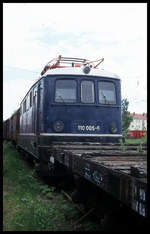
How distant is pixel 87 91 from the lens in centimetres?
888

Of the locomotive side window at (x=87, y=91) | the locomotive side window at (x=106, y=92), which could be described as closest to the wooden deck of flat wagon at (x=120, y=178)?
the locomotive side window at (x=87, y=91)

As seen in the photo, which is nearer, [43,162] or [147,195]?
[147,195]

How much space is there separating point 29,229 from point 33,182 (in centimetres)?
347

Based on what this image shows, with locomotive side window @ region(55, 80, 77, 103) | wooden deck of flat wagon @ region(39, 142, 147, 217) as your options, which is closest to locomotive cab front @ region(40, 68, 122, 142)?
locomotive side window @ region(55, 80, 77, 103)

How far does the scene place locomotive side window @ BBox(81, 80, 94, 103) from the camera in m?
8.80

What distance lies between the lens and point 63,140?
830 cm

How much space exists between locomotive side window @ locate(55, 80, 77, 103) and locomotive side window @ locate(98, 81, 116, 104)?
2.30 ft

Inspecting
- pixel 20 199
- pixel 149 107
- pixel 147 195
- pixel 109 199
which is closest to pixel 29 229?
pixel 109 199

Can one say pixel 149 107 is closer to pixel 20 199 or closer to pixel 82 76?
pixel 20 199

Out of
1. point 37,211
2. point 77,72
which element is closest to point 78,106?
point 77,72

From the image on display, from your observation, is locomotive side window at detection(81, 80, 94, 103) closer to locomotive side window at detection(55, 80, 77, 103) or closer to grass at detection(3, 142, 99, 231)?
locomotive side window at detection(55, 80, 77, 103)

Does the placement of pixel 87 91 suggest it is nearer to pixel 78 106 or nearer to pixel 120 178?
pixel 78 106

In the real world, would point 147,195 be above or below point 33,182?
above

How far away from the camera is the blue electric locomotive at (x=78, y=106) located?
8414mm
